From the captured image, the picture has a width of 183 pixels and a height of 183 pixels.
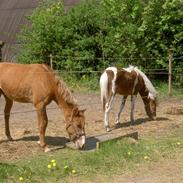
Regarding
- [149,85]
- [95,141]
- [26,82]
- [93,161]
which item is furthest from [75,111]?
[149,85]

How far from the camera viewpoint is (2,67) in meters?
9.29

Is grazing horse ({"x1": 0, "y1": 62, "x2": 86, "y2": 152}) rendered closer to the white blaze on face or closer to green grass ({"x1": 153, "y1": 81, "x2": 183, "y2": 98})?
the white blaze on face

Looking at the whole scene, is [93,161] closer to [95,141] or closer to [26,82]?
[95,141]

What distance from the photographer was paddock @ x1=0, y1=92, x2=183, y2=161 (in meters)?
8.77

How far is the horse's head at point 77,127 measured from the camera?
8586mm

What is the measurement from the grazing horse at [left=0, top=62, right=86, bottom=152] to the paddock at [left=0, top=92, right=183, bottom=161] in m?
0.52

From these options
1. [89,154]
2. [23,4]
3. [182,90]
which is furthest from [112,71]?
[23,4]

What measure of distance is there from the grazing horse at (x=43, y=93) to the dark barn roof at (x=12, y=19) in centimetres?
1384

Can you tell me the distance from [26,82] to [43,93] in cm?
41

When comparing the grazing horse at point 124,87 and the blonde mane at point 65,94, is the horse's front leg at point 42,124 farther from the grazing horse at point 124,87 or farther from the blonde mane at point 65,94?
the grazing horse at point 124,87

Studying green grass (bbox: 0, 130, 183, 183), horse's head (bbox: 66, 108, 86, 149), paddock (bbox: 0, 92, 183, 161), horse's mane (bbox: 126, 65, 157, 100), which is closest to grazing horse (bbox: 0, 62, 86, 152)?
horse's head (bbox: 66, 108, 86, 149)

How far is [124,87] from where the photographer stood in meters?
11.4

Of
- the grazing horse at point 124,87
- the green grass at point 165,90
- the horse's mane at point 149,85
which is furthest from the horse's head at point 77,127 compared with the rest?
the green grass at point 165,90

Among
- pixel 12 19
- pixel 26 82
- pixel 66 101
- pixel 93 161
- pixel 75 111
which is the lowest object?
pixel 93 161
